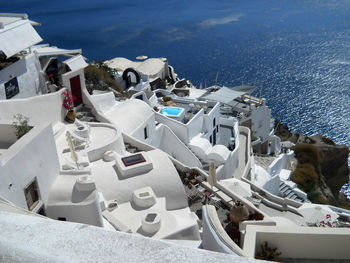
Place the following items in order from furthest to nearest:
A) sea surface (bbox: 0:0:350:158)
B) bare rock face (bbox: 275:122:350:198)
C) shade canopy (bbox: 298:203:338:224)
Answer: sea surface (bbox: 0:0:350:158) < bare rock face (bbox: 275:122:350:198) < shade canopy (bbox: 298:203:338:224)

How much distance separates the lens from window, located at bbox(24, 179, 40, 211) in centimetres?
1575

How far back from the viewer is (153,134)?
112ft

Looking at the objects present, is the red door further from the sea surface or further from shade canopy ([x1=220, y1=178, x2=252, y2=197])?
the sea surface

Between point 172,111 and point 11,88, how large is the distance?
1562cm

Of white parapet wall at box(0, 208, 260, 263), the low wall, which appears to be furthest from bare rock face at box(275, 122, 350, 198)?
white parapet wall at box(0, 208, 260, 263)

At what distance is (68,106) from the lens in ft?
89.0

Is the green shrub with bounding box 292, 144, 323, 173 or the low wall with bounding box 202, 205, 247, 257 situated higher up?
the low wall with bounding box 202, 205, 247, 257

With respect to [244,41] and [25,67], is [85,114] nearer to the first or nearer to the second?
[25,67]

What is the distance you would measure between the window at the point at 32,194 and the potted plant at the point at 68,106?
1121 centimetres

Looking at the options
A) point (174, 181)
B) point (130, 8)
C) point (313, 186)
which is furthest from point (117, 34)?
point (174, 181)

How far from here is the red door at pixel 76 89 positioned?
28.4 metres

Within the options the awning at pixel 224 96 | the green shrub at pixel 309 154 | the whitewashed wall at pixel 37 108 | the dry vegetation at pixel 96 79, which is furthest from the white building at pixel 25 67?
the green shrub at pixel 309 154

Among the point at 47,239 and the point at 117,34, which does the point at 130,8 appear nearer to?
the point at 117,34

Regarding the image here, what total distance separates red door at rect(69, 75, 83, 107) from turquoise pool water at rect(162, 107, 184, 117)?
431 inches
